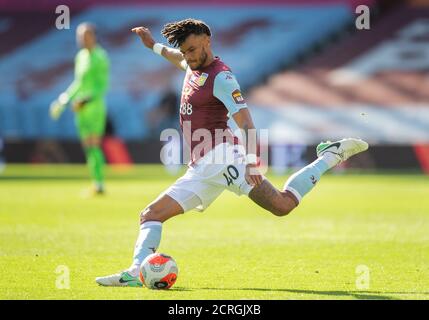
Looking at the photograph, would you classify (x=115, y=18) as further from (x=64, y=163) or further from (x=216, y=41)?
(x=64, y=163)

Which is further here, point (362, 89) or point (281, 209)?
point (362, 89)

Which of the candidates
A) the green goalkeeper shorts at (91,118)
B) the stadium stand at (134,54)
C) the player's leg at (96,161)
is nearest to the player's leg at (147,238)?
the player's leg at (96,161)

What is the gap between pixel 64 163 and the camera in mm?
29594

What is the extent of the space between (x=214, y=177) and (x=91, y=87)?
398 inches

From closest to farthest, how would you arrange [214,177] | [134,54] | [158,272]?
[158,272]
[214,177]
[134,54]

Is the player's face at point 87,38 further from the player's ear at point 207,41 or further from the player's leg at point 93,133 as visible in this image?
the player's ear at point 207,41

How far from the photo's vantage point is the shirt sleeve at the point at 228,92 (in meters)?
8.03

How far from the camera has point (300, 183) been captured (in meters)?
8.95

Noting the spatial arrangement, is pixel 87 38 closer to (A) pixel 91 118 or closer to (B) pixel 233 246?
(A) pixel 91 118

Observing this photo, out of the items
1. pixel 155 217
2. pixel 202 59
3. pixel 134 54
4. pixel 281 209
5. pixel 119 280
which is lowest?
pixel 119 280

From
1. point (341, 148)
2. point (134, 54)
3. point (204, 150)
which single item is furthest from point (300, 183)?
point (134, 54)

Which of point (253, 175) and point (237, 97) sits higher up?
point (237, 97)

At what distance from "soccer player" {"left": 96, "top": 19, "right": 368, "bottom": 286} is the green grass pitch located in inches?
25.1

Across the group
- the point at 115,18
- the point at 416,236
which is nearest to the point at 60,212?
the point at 416,236
